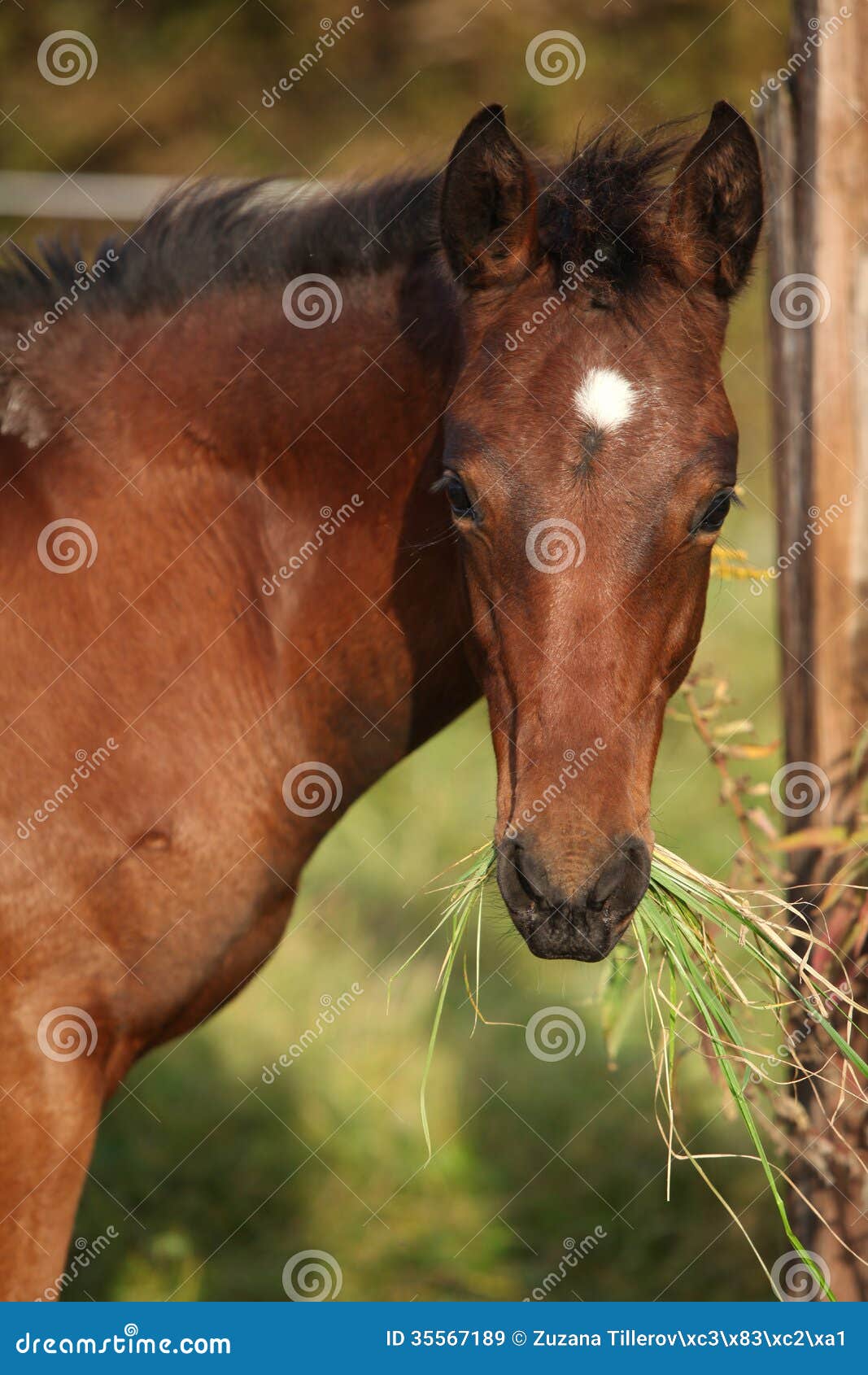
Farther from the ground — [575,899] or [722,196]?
[722,196]

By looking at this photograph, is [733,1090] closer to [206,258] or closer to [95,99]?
[206,258]

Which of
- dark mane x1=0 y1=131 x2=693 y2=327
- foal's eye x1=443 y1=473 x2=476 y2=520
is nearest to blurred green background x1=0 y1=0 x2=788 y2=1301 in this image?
dark mane x1=0 y1=131 x2=693 y2=327

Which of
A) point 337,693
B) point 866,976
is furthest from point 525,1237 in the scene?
point 337,693

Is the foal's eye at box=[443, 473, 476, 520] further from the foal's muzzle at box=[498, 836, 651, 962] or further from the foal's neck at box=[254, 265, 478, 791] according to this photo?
the foal's muzzle at box=[498, 836, 651, 962]

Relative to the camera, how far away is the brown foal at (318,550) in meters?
2.08

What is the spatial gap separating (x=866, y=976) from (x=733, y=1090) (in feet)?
2.26

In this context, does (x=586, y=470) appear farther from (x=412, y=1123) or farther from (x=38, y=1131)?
(x=412, y=1123)

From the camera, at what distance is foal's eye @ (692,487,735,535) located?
215 cm

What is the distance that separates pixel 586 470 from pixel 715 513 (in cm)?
29

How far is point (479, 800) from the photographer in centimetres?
690

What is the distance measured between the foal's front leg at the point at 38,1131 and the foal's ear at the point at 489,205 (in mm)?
1680

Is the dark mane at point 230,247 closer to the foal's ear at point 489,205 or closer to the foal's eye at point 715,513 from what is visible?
the foal's ear at point 489,205

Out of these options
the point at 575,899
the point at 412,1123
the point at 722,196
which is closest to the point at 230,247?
the point at 722,196

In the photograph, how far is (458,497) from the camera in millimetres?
2205
